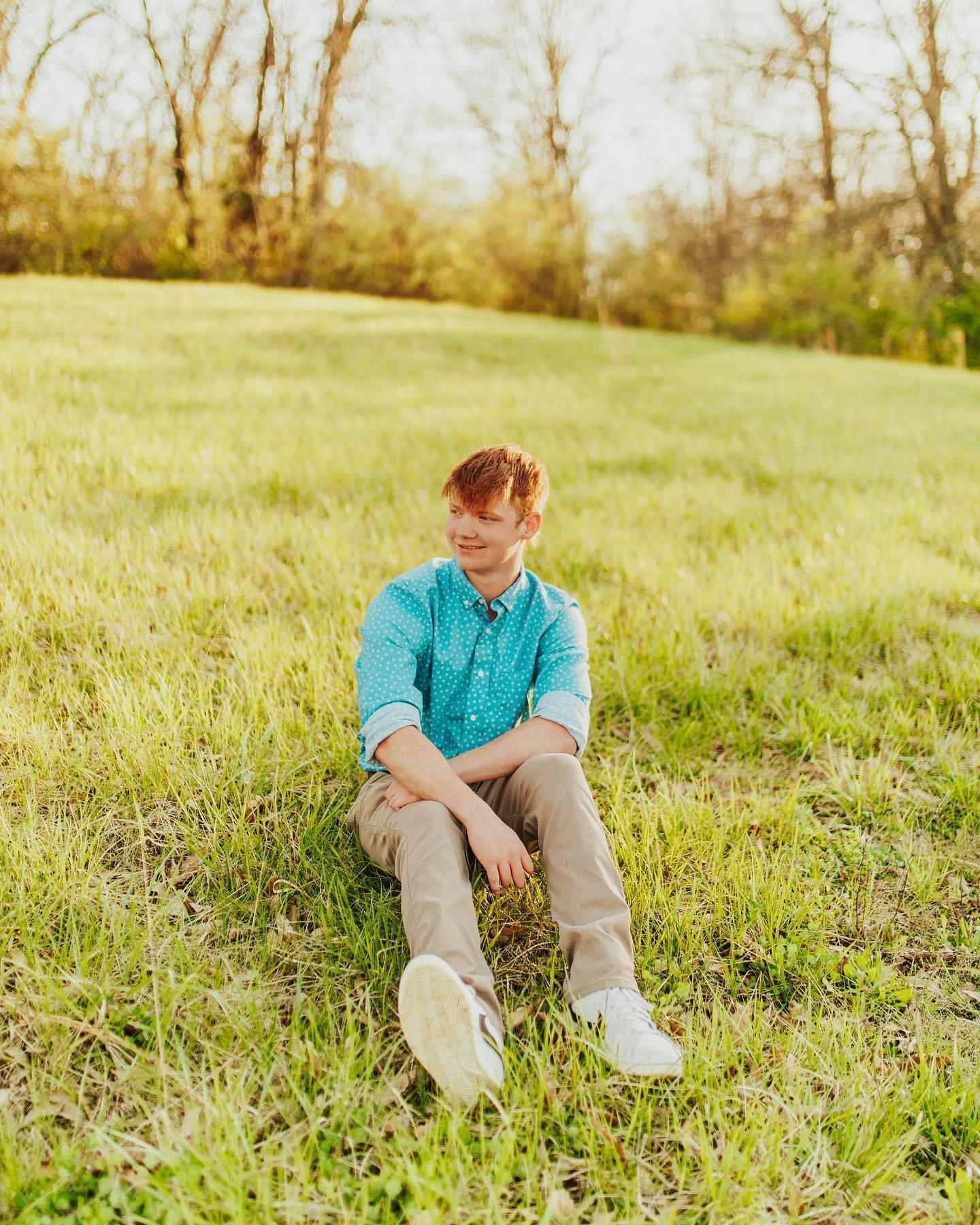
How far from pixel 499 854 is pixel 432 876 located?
190 millimetres

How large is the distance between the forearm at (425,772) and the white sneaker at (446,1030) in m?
0.48

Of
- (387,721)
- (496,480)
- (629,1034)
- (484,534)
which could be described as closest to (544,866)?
(629,1034)

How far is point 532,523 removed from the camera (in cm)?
259

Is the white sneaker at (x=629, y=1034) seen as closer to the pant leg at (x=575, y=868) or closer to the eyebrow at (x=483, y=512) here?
the pant leg at (x=575, y=868)

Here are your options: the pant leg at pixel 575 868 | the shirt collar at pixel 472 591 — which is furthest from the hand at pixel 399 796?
the shirt collar at pixel 472 591

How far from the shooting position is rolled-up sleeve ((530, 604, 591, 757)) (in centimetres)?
251

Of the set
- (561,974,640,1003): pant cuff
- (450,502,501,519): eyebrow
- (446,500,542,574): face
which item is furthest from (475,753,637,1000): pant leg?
(450,502,501,519): eyebrow

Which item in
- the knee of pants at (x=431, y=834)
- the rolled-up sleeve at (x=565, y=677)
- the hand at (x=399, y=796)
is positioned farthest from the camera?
the rolled-up sleeve at (x=565, y=677)

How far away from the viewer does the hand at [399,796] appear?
2.30 m

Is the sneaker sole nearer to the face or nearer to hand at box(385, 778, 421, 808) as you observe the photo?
hand at box(385, 778, 421, 808)

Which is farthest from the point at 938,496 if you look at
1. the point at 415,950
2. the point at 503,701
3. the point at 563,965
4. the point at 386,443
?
the point at 415,950

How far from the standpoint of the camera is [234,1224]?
1.51 meters

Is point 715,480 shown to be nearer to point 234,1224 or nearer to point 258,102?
point 234,1224

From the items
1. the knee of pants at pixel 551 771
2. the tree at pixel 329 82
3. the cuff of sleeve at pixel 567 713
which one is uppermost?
the tree at pixel 329 82
